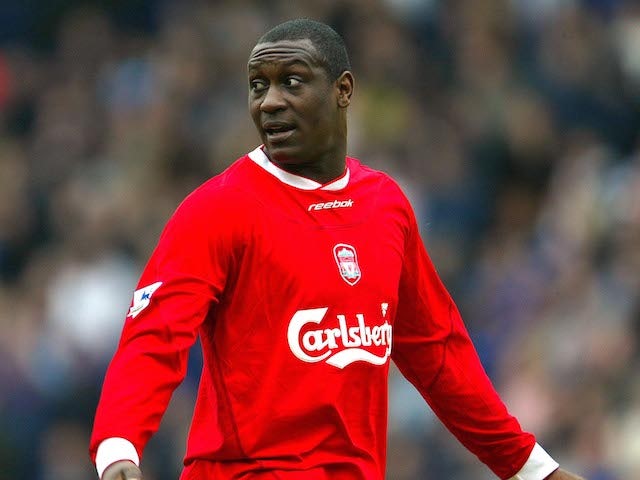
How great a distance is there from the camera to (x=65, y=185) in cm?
1158

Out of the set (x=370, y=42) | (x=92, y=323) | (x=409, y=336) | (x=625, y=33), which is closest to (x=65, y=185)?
(x=92, y=323)

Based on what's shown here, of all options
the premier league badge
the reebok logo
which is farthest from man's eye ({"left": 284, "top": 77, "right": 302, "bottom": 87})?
the premier league badge

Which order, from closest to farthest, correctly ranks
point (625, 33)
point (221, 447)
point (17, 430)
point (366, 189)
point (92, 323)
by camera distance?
point (221, 447), point (366, 189), point (17, 430), point (92, 323), point (625, 33)

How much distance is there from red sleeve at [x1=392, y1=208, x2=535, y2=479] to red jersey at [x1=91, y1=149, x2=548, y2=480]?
268mm

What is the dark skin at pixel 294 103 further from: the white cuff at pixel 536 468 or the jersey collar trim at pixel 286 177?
the white cuff at pixel 536 468

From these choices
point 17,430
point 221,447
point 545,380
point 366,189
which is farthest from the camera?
point 17,430

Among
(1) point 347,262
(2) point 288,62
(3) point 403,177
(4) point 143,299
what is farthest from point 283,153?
(3) point 403,177

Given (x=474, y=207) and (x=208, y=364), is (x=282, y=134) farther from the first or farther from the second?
(x=474, y=207)

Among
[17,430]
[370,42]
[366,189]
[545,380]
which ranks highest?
[370,42]

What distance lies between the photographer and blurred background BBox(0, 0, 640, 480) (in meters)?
8.80

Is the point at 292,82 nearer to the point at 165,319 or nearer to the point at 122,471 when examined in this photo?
the point at 165,319

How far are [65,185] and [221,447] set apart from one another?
24.1 feet

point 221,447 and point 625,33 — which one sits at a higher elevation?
point 625,33

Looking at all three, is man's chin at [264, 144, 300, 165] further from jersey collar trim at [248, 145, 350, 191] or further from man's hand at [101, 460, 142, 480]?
man's hand at [101, 460, 142, 480]
